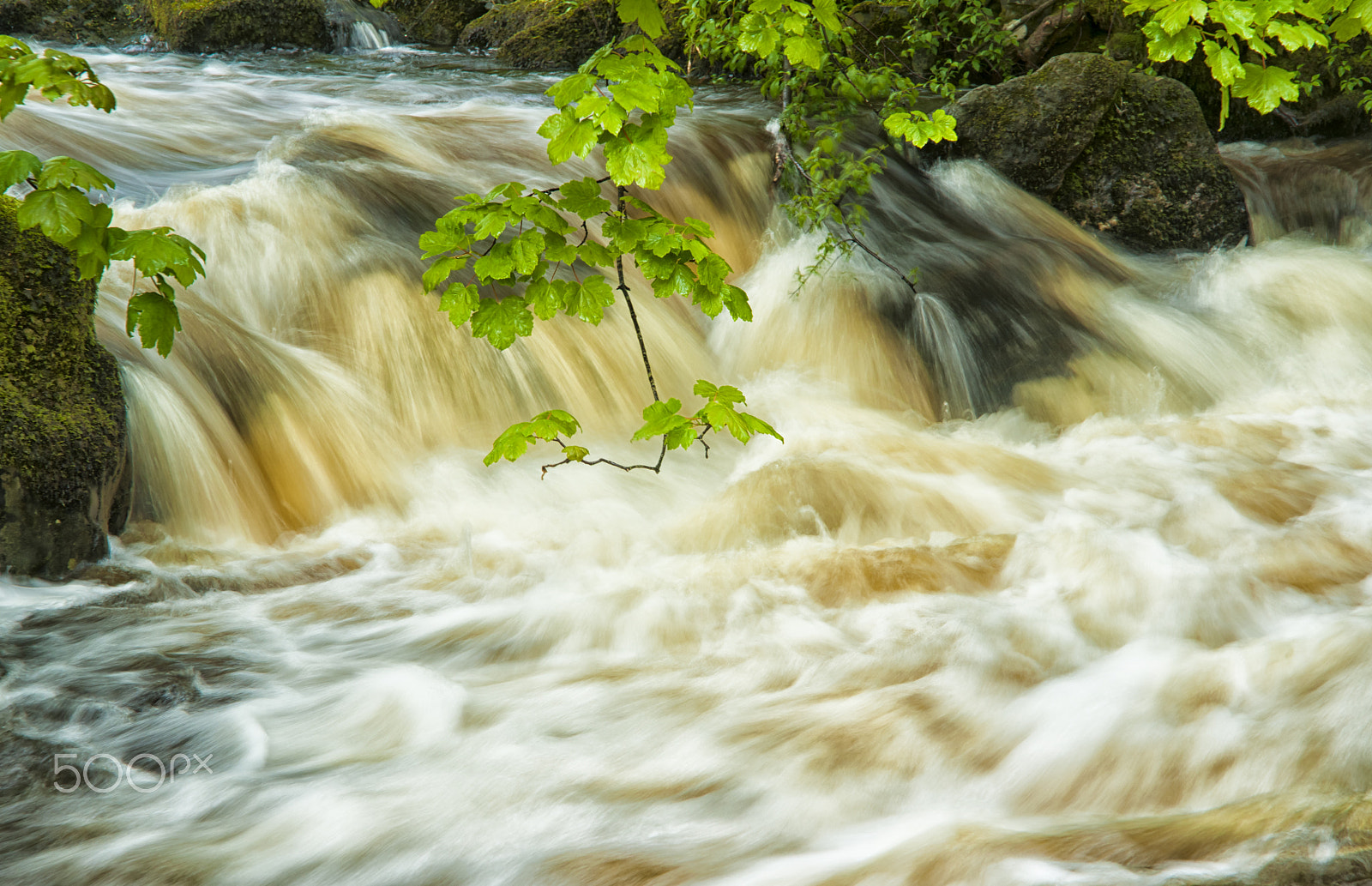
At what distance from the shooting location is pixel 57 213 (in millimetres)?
2008

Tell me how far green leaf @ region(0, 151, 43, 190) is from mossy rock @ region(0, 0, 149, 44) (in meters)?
10.9

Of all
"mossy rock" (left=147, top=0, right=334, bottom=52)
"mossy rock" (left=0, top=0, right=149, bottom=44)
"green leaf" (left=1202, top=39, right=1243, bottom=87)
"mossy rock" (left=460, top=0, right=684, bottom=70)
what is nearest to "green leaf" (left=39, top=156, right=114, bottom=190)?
"green leaf" (left=1202, top=39, right=1243, bottom=87)

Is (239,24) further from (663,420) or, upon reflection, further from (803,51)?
(663,420)

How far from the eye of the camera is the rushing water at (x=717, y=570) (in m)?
1.97

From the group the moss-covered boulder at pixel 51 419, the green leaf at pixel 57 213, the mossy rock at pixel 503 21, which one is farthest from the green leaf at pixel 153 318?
the mossy rock at pixel 503 21

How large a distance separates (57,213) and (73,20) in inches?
480

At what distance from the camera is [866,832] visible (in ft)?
6.35

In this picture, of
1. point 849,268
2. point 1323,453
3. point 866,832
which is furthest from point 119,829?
point 1323,453

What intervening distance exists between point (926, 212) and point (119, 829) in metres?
5.46

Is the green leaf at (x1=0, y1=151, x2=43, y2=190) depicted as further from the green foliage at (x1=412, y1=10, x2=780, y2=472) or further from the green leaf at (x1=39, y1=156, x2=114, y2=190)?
the green foliage at (x1=412, y1=10, x2=780, y2=472)

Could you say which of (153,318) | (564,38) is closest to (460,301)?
(153,318)

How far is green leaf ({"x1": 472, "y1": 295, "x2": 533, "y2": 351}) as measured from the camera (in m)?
2.38

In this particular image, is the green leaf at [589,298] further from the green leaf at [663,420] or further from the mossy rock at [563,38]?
the mossy rock at [563,38]

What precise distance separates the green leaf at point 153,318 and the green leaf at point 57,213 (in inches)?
7.5
